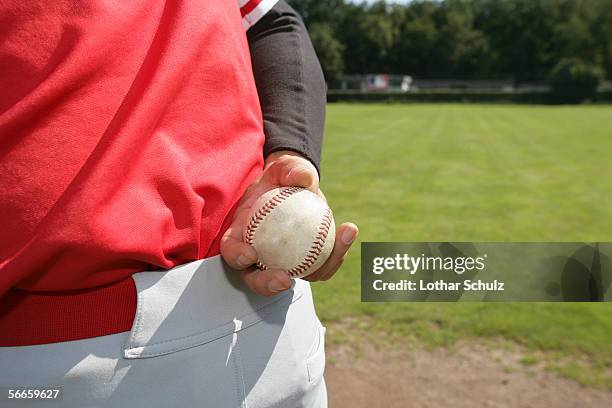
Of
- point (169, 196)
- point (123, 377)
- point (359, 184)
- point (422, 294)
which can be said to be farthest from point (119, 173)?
point (359, 184)

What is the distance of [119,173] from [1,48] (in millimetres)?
268

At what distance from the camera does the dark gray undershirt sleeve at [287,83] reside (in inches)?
51.0

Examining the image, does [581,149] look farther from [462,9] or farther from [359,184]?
[462,9]

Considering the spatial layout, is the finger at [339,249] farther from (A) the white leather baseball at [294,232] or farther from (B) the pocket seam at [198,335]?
(B) the pocket seam at [198,335]

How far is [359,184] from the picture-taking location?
1051 centimetres

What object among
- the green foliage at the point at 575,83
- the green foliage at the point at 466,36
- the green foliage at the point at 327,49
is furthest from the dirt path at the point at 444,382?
the green foliage at the point at 466,36

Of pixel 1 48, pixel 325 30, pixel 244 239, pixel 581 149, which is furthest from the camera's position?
pixel 325 30

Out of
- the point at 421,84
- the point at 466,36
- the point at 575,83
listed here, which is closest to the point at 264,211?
the point at 575,83

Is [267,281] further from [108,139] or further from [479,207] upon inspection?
[479,207]

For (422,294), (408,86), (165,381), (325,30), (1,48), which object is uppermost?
(1,48)

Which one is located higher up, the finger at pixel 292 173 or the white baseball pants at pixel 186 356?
the finger at pixel 292 173

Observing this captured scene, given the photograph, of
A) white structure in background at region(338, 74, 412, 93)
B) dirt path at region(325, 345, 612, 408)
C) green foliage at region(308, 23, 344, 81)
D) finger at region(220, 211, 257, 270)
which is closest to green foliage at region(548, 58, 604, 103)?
green foliage at region(308, 23, 344, 81)

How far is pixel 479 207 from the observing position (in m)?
8.72

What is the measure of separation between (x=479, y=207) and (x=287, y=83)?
7830mm
